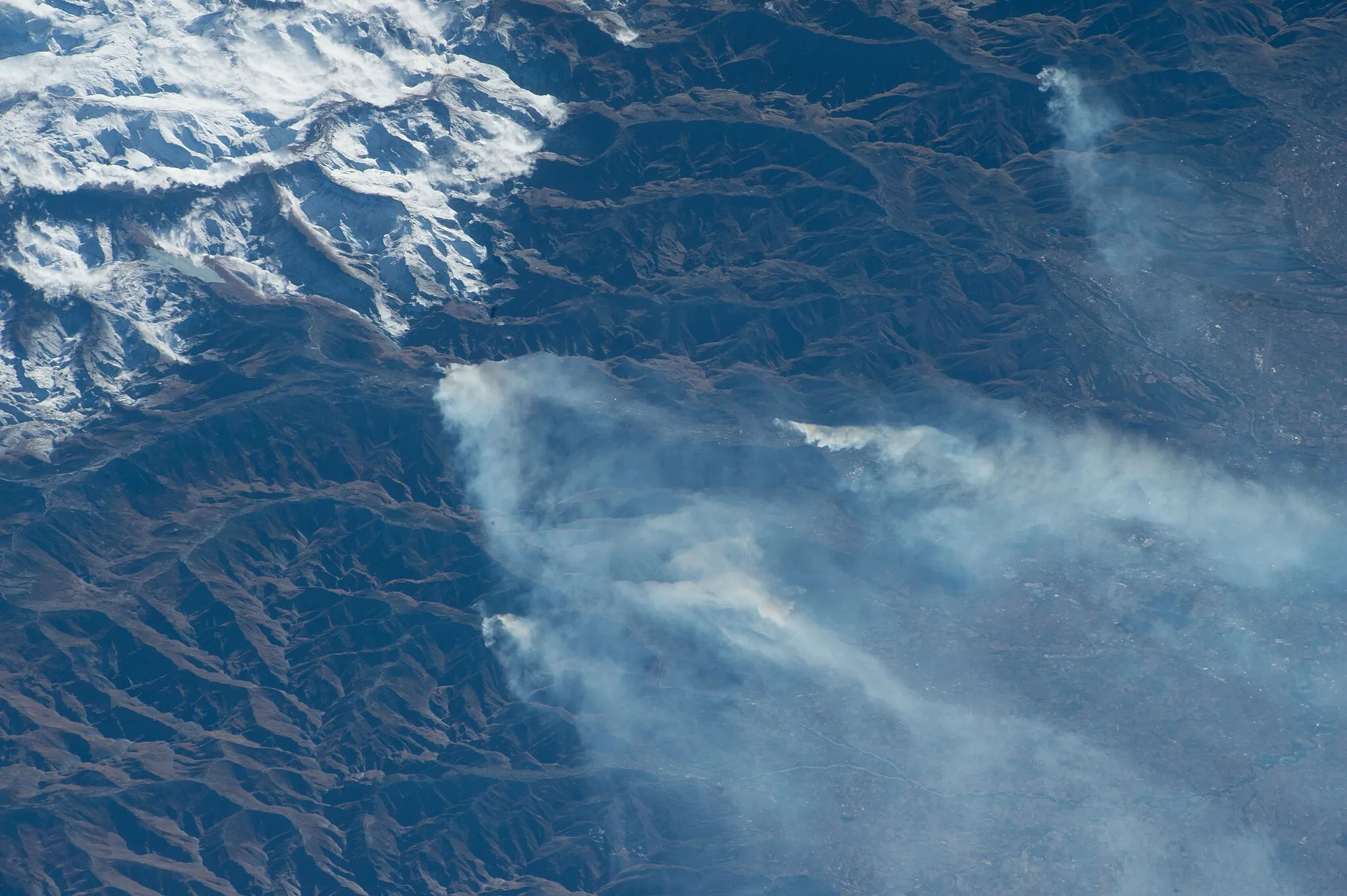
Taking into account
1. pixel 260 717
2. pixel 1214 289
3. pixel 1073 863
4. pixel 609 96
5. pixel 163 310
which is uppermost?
pixel 1214 289

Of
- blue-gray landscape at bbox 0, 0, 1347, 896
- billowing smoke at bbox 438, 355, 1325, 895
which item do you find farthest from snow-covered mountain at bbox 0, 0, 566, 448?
billowing smoke at bbox 438, 355, 1325, 895

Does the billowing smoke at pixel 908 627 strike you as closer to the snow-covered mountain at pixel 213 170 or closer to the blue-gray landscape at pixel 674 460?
the blue-gray landscape at pixel 674 460

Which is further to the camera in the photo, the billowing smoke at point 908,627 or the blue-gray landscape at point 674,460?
the blue-gray landscape at point 674,460

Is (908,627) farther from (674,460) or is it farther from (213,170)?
(213,170)

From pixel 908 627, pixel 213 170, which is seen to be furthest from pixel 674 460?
pixel 213 170

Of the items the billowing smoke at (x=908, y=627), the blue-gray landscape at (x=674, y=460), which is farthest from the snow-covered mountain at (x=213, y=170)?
the billowing smoke at (x=908, y=627)

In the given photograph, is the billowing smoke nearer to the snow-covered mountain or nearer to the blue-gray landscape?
the blue-gray landscape

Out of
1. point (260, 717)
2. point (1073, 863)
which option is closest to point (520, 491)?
point (260, 717)

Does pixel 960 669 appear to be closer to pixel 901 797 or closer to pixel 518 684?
pixel 901 797
